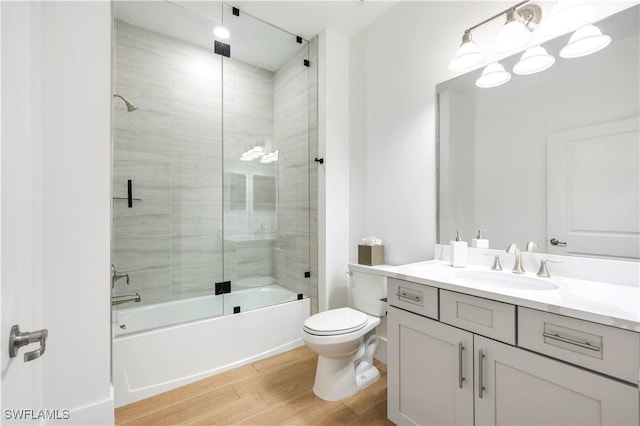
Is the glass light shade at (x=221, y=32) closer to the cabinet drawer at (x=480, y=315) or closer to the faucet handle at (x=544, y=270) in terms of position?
the cabinet drawer at (x=480, y=315)

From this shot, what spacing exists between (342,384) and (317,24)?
9.12ft

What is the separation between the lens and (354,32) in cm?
256

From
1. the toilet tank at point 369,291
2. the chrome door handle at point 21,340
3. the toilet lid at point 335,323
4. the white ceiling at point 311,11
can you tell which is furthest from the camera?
the white ceiling at point 311,11

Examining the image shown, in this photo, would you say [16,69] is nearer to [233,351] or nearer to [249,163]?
[249,163]

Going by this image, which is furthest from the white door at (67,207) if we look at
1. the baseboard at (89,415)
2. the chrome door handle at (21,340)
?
the chrome door handle at (21,340)

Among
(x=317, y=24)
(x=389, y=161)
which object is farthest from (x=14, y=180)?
(x=317, y=24)

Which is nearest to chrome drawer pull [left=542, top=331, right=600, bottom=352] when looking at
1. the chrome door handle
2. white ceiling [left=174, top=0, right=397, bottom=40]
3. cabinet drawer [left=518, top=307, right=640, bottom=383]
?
cabinet drawer [left=518, top=307, right=640, bottom=383]

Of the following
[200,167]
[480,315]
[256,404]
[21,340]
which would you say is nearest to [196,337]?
[256,404]

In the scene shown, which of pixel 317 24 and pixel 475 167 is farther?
pixel 317 24

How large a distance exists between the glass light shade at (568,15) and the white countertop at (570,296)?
1.17m

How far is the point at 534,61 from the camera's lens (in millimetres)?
1455

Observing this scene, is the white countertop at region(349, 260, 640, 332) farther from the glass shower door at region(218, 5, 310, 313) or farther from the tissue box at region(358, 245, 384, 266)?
the glass shower door at region(218, 5, 310, 313)

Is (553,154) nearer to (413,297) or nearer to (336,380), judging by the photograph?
(413,297)

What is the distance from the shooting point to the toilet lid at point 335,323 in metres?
1.72
